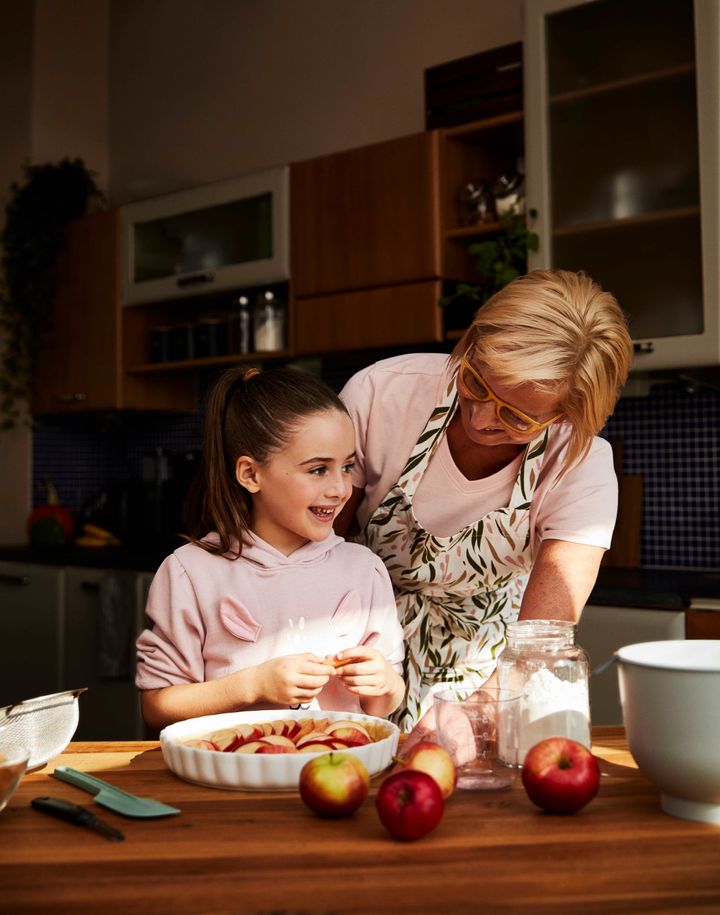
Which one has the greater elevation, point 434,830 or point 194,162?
point 194,162

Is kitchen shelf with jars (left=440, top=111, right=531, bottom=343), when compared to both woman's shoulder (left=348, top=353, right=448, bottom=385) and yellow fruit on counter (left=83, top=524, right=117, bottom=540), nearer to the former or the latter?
woman's shoulder (left=348, top=353, right=448, bottom=385)

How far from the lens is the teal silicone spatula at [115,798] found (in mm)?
977

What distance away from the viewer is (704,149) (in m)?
2.57

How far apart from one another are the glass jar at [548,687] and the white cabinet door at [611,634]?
1385 mm

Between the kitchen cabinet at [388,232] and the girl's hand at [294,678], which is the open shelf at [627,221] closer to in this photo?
the kitchen cabinet at [388,232]

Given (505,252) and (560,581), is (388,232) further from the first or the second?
(560,581)

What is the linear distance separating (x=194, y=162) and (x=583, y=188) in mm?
2119

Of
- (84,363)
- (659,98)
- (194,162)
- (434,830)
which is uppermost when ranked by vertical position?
(194,162)

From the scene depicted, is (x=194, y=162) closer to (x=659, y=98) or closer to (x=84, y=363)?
(x=84, y=363)

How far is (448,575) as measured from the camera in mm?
1778

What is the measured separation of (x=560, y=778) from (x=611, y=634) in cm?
164

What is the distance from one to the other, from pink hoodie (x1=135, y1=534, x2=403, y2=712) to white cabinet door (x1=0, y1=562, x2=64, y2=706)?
2.42 metres

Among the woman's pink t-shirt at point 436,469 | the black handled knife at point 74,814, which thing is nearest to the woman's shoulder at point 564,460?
the woman's pink t-shirt at point 436,469

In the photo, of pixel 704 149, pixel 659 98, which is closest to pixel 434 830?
pixel 704 149
